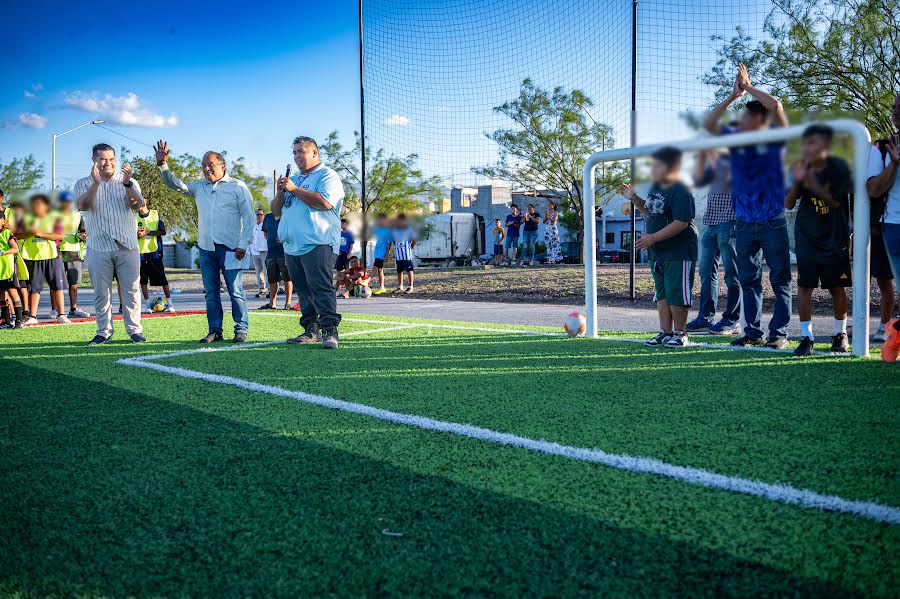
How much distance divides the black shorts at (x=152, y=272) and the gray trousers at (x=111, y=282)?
432 cm

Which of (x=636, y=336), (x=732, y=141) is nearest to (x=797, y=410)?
(x=732, y=141)

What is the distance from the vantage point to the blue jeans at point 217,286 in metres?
7.04

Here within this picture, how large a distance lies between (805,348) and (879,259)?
1.23m

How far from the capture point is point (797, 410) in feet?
12.1

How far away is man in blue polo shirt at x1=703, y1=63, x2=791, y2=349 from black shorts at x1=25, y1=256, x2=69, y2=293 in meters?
8.67

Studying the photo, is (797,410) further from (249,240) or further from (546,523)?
(249,240)

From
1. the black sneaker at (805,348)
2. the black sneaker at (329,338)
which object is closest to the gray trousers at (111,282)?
the black sneaker at (329,338)

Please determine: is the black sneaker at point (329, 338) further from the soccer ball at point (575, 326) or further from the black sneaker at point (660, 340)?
the black sneaker at point (660, 340)

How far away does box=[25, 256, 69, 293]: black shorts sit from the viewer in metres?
9.06

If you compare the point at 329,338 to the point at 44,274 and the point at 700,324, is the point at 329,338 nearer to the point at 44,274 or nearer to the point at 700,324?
the point at 700,324

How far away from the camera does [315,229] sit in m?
6.48

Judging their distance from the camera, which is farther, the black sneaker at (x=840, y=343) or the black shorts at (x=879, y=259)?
the black shorts at (x=879, y=259)

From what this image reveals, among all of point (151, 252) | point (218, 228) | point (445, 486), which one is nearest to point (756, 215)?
point (445, 486)

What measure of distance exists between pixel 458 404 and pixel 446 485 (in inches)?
54.7
